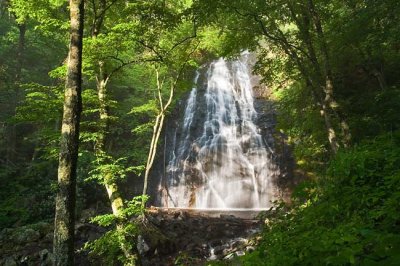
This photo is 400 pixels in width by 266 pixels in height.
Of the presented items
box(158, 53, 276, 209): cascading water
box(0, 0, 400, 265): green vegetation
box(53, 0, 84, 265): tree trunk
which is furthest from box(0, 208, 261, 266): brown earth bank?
box(53, 0, 84, 265): tree trunk

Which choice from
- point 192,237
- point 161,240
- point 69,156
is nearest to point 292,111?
point 192,237

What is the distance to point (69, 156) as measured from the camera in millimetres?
5930

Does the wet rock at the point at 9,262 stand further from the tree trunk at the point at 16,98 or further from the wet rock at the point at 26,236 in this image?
the tree trunk at the point at 16,98

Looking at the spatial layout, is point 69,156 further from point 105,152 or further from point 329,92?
point 329,92

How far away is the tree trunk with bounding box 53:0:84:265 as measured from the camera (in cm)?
569

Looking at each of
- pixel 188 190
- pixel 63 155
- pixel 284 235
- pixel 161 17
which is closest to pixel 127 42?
pixel 161 17

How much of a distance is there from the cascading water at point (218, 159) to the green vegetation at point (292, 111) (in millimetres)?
3056

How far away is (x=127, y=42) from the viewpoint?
9336mm

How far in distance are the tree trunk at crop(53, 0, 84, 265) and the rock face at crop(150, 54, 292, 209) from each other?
12.6 meters

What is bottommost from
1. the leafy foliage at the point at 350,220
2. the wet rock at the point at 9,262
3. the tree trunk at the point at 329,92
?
the wet rock at the point at 9,262

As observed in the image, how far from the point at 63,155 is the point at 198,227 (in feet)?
32.5

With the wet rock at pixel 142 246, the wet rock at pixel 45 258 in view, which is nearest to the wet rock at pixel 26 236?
the wet rock at pixel 45 258

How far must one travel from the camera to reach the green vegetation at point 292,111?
313cm

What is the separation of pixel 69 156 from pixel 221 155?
55.3 feet
